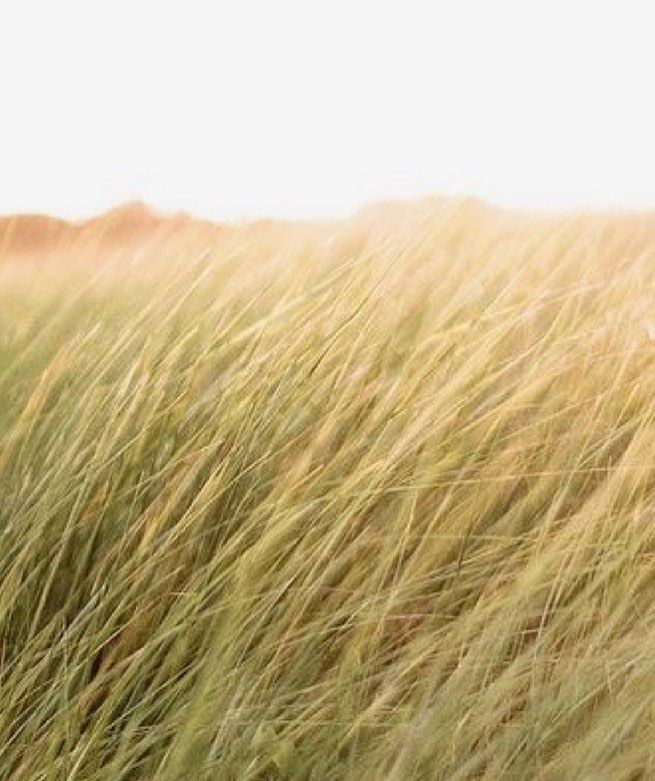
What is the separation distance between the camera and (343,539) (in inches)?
55.1

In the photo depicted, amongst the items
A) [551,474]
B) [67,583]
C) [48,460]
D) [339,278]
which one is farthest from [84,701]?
[339,278]

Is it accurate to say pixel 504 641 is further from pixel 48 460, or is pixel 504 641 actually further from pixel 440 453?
pixel 48 460

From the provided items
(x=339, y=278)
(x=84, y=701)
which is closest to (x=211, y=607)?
(x=84, y=701)

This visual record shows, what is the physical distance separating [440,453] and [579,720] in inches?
12.8

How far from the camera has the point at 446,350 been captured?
155cm

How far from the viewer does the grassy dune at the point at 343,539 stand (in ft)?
3.95

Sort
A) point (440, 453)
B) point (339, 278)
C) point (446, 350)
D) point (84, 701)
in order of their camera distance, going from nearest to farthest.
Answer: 1. point (84, 701)
2. point (440, 453)
3. point (446, 350)
4. point (339, 278)

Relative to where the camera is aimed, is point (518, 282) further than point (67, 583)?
Yes

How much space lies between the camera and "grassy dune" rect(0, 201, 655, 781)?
1.20m

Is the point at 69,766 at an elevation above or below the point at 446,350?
below

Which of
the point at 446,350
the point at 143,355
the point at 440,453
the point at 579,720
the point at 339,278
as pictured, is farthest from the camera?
the point at 339,278

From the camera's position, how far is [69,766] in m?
1.26

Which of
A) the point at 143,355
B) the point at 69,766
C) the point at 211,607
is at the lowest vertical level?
the point at 69,766

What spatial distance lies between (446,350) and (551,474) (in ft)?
0.66
